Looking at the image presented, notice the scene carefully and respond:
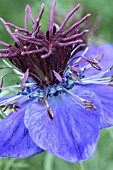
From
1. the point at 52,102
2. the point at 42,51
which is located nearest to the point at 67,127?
the point at 52,102

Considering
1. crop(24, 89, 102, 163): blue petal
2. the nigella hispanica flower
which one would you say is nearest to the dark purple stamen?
the nigella hispanica flower

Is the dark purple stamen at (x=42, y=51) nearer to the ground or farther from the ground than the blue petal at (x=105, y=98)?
farther from the ground

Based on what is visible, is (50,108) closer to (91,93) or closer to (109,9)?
(91,93)

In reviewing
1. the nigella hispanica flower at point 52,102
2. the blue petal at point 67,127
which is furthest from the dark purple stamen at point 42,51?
the blue petal at point 67,127

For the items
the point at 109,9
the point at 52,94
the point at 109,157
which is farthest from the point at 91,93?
the point at 109,9

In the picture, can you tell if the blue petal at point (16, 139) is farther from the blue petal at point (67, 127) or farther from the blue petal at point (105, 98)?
the blue petal at point (105, 98)

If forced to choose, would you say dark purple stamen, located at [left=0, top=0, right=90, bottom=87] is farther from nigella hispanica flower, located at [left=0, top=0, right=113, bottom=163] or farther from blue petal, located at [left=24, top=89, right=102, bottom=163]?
blue petal, located at [left=24, top=89, right=102, bottom=163]

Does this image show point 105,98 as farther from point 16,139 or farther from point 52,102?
point 16,139
